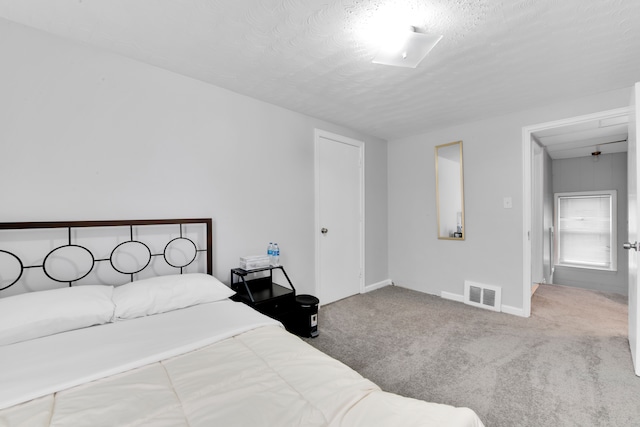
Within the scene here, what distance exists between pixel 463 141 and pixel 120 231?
12.3ft

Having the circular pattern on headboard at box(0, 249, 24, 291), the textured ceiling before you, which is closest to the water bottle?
the textured ceiling

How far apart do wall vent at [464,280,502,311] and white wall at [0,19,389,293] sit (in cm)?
197

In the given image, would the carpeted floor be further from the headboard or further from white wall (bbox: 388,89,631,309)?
the headboard

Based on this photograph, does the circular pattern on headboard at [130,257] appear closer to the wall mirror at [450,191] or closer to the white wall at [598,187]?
the wall mirror at [450,191]

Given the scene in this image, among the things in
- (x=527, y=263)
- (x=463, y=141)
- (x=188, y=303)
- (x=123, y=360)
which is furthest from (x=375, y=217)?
(x=123, y=360)

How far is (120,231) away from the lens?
2.03 meters

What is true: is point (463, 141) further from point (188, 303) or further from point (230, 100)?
point (188, 303)

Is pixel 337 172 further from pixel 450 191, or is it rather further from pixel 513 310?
pixel 513 310

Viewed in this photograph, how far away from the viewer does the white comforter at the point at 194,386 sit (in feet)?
2.80

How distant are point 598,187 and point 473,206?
3473 millimetres

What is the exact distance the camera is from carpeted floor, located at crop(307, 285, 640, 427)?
165cm

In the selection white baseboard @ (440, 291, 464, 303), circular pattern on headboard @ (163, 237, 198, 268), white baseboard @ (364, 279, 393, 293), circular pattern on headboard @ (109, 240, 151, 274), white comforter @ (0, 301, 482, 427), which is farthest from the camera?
white baseboard @ (364, 279, 393, 293)

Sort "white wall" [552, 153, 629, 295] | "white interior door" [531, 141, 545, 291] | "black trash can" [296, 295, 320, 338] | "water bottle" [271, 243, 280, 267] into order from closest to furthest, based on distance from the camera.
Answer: "black trash can" [296, 295, 320, 338] → "water bottle" [271, 243, 280, 267] → "white interior door" [531, 141, 545, 291] → "white wall" [552, 153, 629, 295]

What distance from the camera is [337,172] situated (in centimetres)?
357
